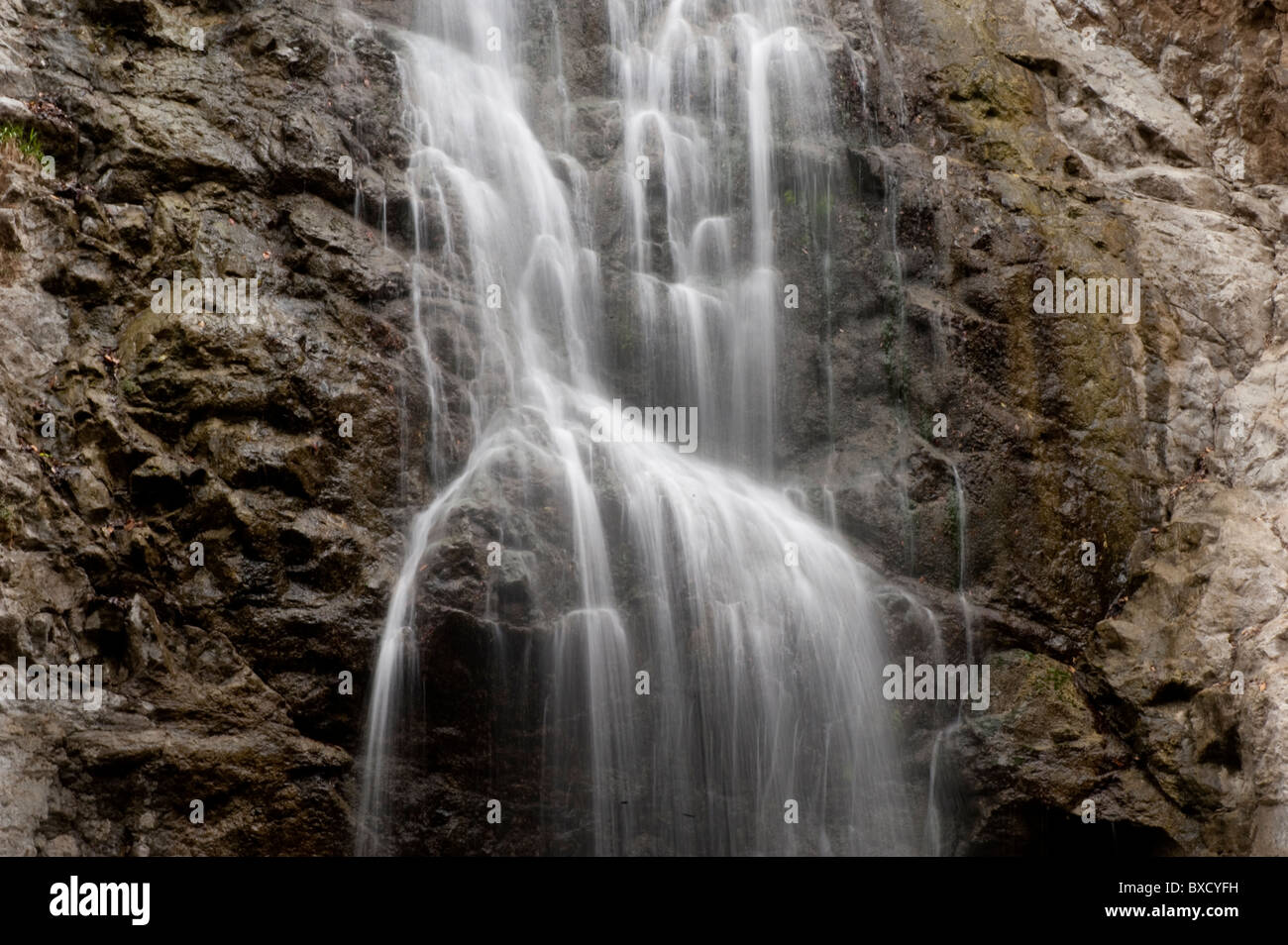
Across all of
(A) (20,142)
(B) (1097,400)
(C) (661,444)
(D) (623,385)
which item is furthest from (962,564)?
(A) (20,142)

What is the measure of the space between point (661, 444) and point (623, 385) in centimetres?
66

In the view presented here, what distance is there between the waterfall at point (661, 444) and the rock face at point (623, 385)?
0.24 meters

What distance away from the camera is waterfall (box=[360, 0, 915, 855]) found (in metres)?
7.70

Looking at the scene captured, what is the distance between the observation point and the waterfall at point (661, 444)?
7699 mm

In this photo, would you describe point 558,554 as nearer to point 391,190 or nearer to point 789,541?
point 789,541

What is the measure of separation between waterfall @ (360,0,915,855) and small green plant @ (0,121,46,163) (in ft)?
9.20

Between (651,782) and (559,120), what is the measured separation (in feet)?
20.8

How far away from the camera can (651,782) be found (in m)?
7.69

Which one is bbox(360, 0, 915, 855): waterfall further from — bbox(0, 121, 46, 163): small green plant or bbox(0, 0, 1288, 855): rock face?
bbox(0, 121, 46, 163): small green plant

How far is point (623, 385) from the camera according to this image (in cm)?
942

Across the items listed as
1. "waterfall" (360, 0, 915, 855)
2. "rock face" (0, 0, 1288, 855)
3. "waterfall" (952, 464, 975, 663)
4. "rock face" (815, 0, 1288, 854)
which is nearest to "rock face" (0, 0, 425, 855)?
"rock face" (0, 0, 1288, 855)

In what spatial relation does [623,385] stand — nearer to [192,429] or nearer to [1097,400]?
[192,429]

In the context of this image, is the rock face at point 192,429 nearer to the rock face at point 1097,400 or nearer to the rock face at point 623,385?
the rock face at point 623,385
